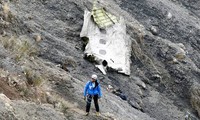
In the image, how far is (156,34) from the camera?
24.3 metres

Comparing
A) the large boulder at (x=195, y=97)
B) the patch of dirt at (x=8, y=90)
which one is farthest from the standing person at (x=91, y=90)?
the large boulder at (x=195, y=97)

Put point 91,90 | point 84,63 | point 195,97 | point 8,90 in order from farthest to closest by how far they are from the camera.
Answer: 1. point 195,97
2. point 84,63
3. point 91,90
4. point 8,90

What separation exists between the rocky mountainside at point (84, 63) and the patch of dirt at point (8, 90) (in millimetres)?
31

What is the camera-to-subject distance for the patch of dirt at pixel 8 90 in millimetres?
10875

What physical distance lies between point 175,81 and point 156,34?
3.83 metres

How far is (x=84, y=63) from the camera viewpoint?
17.9 m

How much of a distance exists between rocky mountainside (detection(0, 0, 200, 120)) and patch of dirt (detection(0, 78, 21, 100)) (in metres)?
0.03

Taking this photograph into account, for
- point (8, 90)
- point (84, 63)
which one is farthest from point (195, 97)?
point (8, 90)

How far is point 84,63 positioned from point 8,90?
7113mm

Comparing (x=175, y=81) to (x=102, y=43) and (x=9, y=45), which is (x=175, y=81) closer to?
(x=102, y=43)

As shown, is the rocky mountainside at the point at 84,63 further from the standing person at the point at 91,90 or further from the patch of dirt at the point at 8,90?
the standing person at the point at 91,90

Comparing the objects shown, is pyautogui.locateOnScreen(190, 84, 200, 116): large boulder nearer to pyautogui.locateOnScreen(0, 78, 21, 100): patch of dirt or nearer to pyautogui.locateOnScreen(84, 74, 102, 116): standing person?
pyautogui.locateOnScreen(84, 74, 102, 116): standing person

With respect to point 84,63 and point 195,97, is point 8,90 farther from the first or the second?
point 195,97

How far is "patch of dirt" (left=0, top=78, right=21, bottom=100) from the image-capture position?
1088 cm
